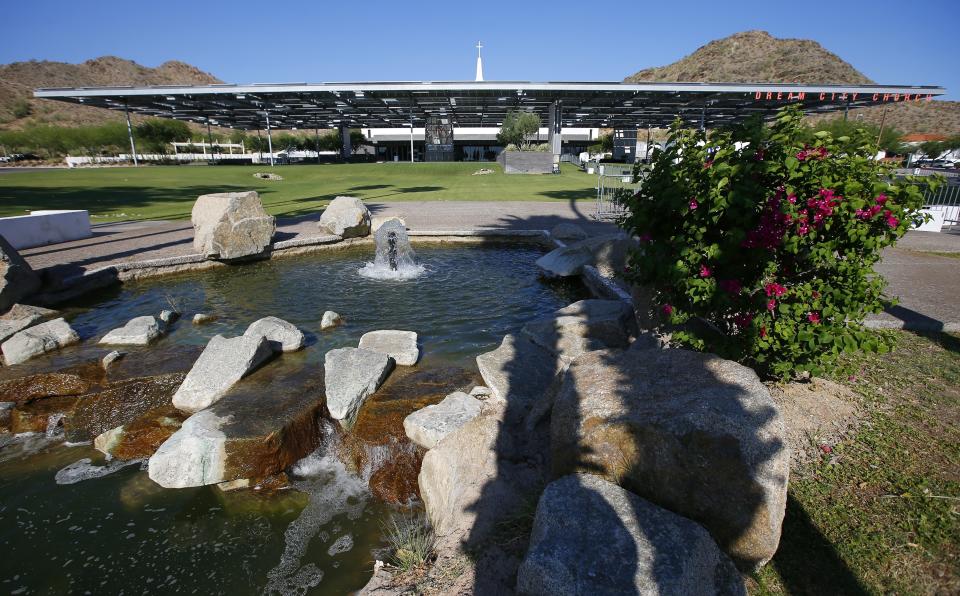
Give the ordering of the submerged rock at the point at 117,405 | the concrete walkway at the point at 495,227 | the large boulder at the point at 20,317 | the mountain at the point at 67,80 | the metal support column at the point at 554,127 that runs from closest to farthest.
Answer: the submerged rock at the point at 117,405, the large boulder at the point at 20,317, the concrete walkway at the point at 495,227, the metal support column at the point at 554,127, the mountain at the point at 67,80

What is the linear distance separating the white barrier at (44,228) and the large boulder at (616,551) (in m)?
13.7

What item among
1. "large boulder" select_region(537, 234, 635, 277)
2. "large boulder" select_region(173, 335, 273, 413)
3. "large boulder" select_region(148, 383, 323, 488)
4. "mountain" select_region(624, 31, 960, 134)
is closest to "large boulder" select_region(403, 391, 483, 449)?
"large boulder" select_region(148, 383, 323, 488)

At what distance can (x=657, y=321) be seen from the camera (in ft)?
15.6

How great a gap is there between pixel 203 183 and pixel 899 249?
29643mm

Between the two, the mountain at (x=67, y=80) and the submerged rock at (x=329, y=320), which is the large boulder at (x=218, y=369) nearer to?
the submerged rock at (x=329, y=320)

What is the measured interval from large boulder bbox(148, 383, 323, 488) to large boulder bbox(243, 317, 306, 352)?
1.52 m

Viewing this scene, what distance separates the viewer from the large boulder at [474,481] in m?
3.07

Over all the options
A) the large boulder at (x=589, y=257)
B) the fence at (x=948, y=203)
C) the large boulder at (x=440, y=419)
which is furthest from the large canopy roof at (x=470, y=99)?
the large boulder at (x=440, y=419)

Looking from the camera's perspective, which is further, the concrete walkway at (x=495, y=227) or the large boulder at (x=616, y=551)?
the concrete walkway at (x=495, y=227)

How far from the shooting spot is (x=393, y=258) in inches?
407

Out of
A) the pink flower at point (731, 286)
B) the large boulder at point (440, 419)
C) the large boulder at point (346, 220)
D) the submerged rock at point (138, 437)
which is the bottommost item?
the submerged rock at point (138, 437)

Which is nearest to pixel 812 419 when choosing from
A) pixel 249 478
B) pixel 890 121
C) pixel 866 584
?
pixel 866 584

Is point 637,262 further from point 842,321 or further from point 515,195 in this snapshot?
point 515,195

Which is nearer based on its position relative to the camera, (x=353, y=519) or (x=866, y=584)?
(x=866, y=584)
